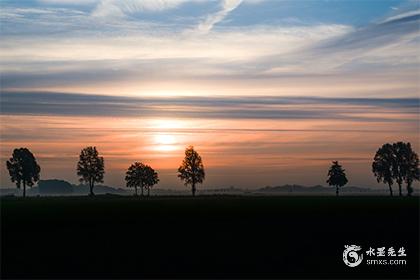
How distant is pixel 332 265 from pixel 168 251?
22.7 feet

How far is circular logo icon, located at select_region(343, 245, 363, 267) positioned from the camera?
897 inches

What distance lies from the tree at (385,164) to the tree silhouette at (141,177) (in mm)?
58045

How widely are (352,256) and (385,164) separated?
424 feet

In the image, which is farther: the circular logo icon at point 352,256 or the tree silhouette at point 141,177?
the tree silhouette at point 141,177

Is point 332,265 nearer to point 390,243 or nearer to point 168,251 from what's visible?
point 390,243

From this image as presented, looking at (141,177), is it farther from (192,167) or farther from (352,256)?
(352,256)

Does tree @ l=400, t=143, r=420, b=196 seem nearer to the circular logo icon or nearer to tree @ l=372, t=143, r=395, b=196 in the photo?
tree @ l=372, t=143, r=395, b=196

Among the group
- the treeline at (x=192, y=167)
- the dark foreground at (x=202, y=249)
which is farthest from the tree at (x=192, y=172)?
the dark foreground at (x=202, y=249)

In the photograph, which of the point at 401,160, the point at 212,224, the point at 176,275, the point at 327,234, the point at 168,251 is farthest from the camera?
the point at 401,160

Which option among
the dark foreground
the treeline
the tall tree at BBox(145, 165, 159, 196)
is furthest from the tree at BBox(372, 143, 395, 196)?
the dark foreground

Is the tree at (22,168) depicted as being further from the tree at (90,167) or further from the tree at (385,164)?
the tree at (385,164)

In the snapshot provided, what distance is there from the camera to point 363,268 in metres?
22.3

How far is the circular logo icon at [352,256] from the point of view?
74.7 ft

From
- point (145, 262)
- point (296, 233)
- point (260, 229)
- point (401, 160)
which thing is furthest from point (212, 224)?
point (401, 160)
